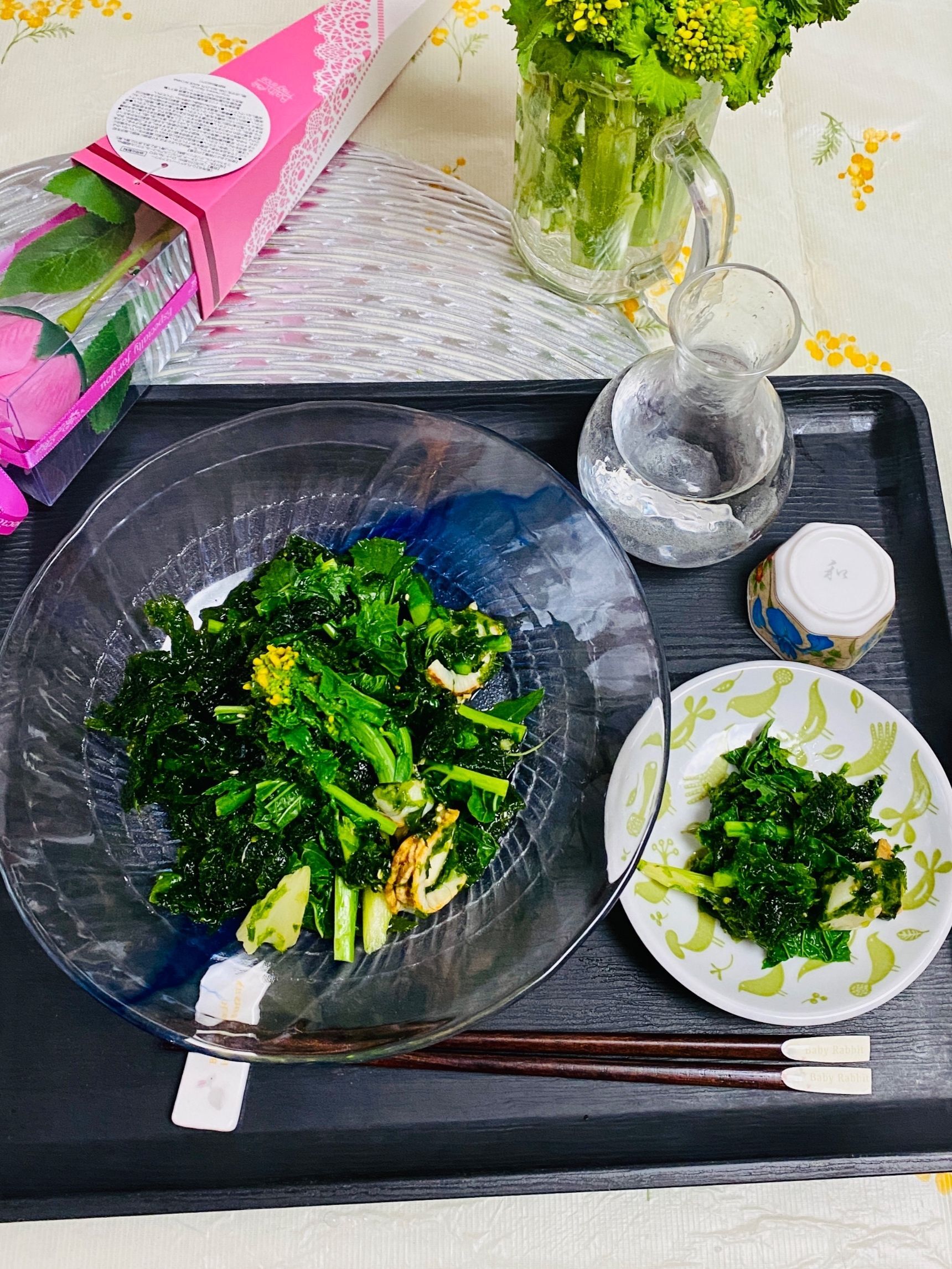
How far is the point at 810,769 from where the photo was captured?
158 centimetres

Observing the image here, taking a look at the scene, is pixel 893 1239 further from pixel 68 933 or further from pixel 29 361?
pixel 29 361

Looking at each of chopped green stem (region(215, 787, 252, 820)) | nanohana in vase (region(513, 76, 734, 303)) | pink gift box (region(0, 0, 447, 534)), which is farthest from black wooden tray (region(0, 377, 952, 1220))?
nanohana in vase (region(513, 76, 734, 303))

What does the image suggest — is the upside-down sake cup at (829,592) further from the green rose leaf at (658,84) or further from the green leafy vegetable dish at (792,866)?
the green rose leaf at (658,84)

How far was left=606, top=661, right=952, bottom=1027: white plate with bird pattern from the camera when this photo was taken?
1.41 meters

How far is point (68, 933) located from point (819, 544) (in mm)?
1180

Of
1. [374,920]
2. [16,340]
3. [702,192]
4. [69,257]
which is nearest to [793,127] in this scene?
[702,192]

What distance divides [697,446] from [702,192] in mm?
351

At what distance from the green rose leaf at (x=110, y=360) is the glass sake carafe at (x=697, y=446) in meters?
0.76

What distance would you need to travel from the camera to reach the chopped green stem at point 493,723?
4.80ft

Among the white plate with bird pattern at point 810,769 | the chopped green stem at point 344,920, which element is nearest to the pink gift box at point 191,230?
the chopped green stem at point 344,920

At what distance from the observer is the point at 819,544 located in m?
1.56

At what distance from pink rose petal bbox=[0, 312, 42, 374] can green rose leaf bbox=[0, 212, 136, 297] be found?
7 centimetres

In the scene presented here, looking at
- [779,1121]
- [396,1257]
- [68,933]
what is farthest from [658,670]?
[396,1257]

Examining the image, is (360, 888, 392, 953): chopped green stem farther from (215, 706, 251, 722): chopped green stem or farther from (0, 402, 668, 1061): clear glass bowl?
(215, 706, 251, 722): chopped green stem
